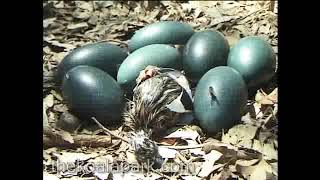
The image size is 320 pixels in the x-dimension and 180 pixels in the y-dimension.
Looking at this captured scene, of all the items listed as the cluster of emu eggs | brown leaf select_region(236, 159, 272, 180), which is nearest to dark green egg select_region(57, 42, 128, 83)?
the cluster of emu eggs

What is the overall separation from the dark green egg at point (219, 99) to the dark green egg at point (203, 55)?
0.06ft

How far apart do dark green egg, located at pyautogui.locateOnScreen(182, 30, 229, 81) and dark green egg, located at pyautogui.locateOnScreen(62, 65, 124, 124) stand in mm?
169

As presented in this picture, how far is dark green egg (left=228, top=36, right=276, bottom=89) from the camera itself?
52.8 inches

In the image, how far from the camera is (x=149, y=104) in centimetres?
135

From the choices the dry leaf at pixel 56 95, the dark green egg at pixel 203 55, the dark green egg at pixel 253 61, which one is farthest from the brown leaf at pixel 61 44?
the dark green egg at pixel 253 61

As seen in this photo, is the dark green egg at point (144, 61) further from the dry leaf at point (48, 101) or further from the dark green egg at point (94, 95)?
the dry leaf at point (48, 101)

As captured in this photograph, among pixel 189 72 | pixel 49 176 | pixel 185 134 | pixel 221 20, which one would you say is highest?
pixel 221 20

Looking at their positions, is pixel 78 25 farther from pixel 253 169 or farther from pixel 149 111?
pixel 253 169

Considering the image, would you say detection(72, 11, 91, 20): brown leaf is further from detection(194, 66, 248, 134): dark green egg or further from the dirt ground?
detection(194, 66, 248, 134): dark green egg

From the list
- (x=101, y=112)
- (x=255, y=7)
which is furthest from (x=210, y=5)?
(x=101, y=112)

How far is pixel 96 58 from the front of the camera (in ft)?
4.50

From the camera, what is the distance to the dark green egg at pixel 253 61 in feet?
4.40

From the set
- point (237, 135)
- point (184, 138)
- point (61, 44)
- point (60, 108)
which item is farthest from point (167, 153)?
point (61, 44)

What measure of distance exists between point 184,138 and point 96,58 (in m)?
0.27
